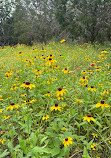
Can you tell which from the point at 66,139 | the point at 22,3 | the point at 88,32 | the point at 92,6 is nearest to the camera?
the point at 66,139

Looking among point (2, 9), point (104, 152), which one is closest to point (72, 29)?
point (104, 152)

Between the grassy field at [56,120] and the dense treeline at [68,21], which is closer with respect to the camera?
the grassy field at [56,120]

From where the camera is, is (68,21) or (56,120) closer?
(56,120)

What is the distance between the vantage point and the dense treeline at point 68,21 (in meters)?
6.94

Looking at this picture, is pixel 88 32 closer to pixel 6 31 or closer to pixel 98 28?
pixel 98 28

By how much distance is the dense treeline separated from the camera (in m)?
6.94

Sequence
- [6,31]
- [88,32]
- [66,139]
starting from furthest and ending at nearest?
[6,31], [88,32], [66,139]

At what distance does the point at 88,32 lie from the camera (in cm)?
743

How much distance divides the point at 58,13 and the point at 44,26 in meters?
1.98

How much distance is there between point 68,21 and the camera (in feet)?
27.2

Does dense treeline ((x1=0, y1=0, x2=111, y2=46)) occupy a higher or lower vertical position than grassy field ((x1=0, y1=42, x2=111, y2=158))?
higher

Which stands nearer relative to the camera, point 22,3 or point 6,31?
point 22,3

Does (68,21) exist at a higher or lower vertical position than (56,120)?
higher

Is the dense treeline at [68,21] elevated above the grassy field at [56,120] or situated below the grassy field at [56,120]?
above
